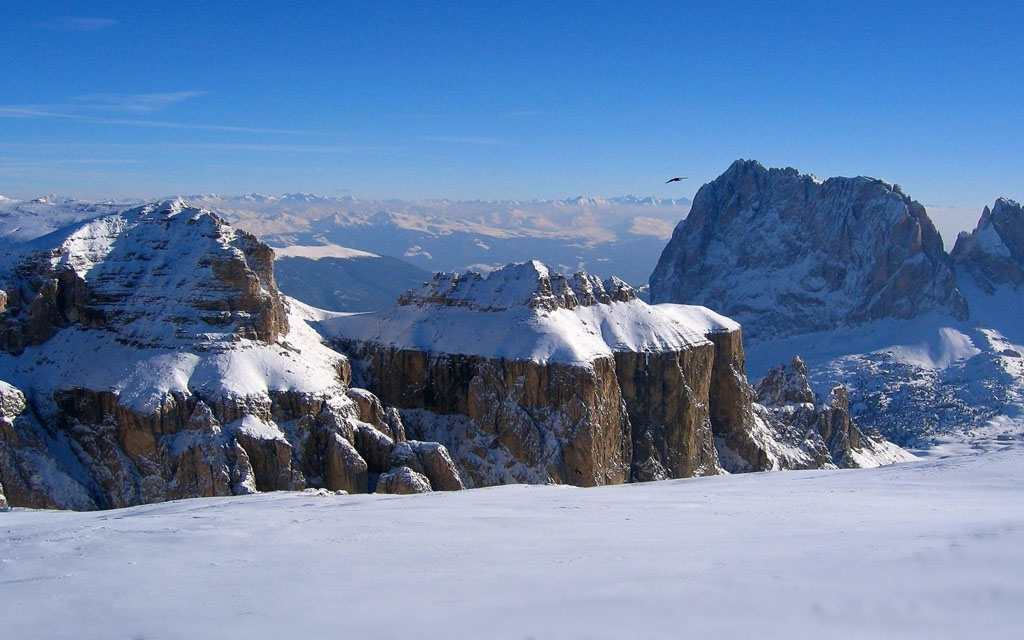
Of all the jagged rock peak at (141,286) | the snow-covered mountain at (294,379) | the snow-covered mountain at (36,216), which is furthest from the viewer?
the snow-covered mountain at (36,216)

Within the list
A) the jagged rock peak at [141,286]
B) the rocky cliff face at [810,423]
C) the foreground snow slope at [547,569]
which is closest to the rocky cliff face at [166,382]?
the jagged rock peak at [141,286]

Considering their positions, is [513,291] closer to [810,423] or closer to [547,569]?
[810,423]

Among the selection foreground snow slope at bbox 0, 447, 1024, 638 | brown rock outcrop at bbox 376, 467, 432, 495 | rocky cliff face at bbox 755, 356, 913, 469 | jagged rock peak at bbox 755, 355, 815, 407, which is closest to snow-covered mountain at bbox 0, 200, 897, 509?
brown rock outcrop at bbox 376, 467, 432, 495

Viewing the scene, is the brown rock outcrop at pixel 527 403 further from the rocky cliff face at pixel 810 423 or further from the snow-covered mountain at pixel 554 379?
the rocky cliff face at pixel 810 423

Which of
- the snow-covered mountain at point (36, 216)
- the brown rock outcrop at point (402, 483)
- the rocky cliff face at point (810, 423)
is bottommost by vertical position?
the rocky cliff face at point (810, 423)

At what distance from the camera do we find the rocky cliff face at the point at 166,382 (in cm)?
5572

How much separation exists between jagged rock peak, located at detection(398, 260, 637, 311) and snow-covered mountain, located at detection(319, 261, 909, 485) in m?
0.15

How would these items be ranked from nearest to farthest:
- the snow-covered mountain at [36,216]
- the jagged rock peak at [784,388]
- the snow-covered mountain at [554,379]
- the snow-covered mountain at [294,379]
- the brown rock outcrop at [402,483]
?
the brown rock outcrop at [402,483] < the snow-covered mountain at [294,379] < the snow-covered mountain at [36,216] < the snow-covered mountain at [554,379] < the jagged rock peak at [784,388]

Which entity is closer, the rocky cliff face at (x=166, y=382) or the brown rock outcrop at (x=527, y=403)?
the rocky cliff face at (x=166, y=382)

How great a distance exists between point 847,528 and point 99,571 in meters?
18.8

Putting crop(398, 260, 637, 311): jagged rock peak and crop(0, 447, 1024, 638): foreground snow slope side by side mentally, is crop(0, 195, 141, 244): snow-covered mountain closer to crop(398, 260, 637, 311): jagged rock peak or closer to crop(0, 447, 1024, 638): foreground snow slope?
crop(398, 260, 637, 311): jagged rock peak

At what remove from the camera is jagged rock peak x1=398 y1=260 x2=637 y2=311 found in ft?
261

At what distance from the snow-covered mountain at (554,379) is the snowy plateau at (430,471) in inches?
10.0

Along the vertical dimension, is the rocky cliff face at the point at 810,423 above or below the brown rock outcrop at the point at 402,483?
below
